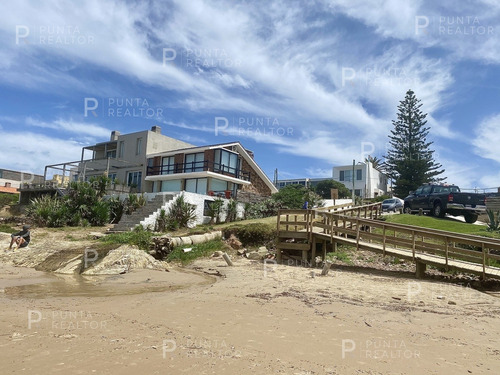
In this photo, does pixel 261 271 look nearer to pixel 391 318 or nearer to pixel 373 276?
pixel 373 276

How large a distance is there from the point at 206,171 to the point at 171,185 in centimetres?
494

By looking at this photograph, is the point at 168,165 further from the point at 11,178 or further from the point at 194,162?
the point at 11,178

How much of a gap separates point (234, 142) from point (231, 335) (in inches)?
1162

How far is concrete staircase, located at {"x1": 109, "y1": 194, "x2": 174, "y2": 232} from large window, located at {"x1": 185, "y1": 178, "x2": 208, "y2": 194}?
24.5ft

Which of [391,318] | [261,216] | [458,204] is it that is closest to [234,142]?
[261,216]

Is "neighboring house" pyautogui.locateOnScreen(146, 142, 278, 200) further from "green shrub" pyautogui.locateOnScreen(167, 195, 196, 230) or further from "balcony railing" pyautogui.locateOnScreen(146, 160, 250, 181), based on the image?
"green shrub" pyautogui.locateOnScreen(167, 195, 196, 230)

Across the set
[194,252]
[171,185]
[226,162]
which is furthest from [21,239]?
[226,162]

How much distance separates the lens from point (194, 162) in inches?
1268

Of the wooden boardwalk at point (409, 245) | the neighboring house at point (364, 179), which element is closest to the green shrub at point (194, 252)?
the wooden boardwalk at point (409, 245)

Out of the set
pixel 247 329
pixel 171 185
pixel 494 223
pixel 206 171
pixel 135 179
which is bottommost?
pixel 247 329

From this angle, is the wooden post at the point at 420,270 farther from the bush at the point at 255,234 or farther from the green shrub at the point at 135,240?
the green shrub at the point at 135,240

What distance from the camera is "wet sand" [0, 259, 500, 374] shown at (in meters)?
3.96

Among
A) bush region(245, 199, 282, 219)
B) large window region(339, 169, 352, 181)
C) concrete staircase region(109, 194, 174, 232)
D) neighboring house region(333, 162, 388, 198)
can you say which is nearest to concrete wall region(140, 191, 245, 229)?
concrete staircase region(109, 194, 174, 232)

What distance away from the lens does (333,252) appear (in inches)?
586
